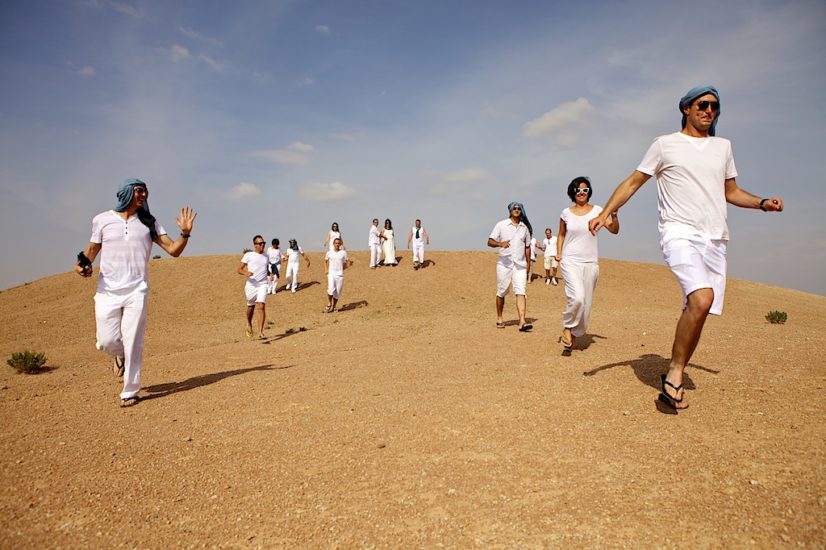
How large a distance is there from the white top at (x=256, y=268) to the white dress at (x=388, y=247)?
40.9ft

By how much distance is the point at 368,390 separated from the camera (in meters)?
5.64

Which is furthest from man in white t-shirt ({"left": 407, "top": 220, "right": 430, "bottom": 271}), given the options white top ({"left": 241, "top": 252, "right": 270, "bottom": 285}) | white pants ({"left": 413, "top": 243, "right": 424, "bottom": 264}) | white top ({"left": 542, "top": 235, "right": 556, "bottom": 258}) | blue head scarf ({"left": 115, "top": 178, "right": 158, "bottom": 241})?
blue head scarf ({"left": 115, "top": 178, "right": 158, "bottom": 241})

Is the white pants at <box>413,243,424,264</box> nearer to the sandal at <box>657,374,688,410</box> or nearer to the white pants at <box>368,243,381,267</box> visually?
the white pants at <box>368,243,381,267</box>

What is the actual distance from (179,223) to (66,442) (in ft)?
8.94

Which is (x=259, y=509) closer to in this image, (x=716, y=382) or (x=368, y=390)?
(x=368, y=390)

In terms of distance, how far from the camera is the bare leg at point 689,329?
3.83 meters

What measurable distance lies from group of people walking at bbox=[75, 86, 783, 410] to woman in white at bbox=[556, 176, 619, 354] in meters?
0.01

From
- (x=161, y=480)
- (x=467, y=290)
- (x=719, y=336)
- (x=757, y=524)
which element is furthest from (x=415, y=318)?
(x=757, y=524)

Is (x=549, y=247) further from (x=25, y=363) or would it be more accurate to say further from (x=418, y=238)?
(x=25, y=363)

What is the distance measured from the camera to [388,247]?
23281mm

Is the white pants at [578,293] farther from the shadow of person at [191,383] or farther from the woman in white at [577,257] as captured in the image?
the shadow of person at [191,383]

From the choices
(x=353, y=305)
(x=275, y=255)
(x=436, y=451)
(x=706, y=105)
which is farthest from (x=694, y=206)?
(x=275, y=255)

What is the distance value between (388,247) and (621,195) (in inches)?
751

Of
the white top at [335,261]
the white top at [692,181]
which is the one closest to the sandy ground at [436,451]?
the white top at [692,181]
